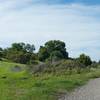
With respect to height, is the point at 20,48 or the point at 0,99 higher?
the point at 20,48

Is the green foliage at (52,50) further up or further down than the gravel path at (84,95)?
further up

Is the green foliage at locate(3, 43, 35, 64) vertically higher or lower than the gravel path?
higher

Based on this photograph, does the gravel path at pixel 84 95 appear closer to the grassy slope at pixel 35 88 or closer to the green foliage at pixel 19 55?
the grassy slope at pixel 35 88

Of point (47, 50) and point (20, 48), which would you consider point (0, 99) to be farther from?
point (20, 48)

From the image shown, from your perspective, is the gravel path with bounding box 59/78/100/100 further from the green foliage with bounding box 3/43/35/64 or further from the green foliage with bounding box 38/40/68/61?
the green foliage with bounding box 38/40/68/61

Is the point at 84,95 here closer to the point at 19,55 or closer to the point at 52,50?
the point at 19,55

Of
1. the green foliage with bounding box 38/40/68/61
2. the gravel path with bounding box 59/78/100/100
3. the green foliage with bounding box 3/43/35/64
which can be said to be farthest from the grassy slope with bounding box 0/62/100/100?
Answer: the green foliage with bounding box 38/40/68/61

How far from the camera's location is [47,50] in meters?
116

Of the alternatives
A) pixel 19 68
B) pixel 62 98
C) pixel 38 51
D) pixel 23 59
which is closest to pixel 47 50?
pixel 38 51

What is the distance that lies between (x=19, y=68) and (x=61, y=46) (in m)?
49.6

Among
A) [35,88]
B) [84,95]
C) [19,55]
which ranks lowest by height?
[84,95]

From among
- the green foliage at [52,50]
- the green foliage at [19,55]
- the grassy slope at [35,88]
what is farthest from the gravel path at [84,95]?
the green foliage at [52,50]

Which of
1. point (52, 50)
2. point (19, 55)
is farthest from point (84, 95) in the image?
point (52, 50)

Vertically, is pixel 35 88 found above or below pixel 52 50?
below
